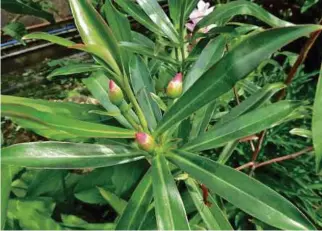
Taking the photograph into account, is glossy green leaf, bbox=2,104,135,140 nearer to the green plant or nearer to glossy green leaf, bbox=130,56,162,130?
the green plant

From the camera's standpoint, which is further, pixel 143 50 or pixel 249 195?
pixel 143 50

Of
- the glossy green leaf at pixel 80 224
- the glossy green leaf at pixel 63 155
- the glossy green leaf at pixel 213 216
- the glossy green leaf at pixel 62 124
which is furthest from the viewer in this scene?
the glossy green leaf at pixel 80 224

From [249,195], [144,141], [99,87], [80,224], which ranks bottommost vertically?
[80,224]

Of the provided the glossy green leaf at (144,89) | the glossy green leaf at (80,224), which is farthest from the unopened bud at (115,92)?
the glossy green leaf at (80,224)

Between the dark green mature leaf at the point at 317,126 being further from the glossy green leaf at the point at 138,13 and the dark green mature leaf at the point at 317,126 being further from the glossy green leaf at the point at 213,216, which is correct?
the glossy green leaf at the point at 138,13

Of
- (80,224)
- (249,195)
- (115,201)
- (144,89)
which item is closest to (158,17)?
(144,89)

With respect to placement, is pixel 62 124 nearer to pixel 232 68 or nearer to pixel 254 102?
pixel 232 68
